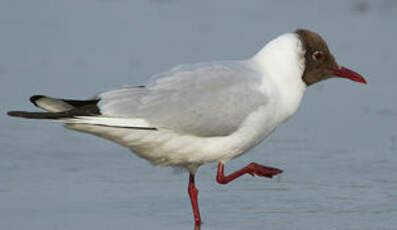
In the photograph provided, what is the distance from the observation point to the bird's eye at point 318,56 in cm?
733

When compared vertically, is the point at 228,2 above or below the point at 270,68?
above

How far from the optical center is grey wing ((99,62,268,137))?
6.83 m

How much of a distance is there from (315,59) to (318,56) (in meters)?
0.04

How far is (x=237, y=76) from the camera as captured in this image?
6945 millimetres

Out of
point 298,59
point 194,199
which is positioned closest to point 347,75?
point 298,59

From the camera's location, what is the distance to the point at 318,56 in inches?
290

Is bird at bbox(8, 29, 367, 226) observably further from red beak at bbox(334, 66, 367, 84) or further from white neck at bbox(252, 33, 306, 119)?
red beak at bbox(334, 66, 367, 84)

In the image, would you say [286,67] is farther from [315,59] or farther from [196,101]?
[196,101]

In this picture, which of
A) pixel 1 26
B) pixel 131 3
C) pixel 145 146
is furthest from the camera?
pixel 131 3

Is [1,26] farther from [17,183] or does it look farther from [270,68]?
[270,68]

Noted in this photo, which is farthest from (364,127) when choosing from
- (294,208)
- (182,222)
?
(182,222)

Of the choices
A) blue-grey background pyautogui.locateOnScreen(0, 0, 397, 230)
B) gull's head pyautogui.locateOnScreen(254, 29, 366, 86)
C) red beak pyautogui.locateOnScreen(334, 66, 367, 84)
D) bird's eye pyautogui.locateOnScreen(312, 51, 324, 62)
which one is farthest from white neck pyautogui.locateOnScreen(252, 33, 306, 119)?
blue-grey background pyautogui.locateOnScreen(0, 0, 397, 230)

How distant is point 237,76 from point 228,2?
7.57m

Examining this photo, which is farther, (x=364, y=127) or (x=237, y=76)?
(x=364, y=127)
